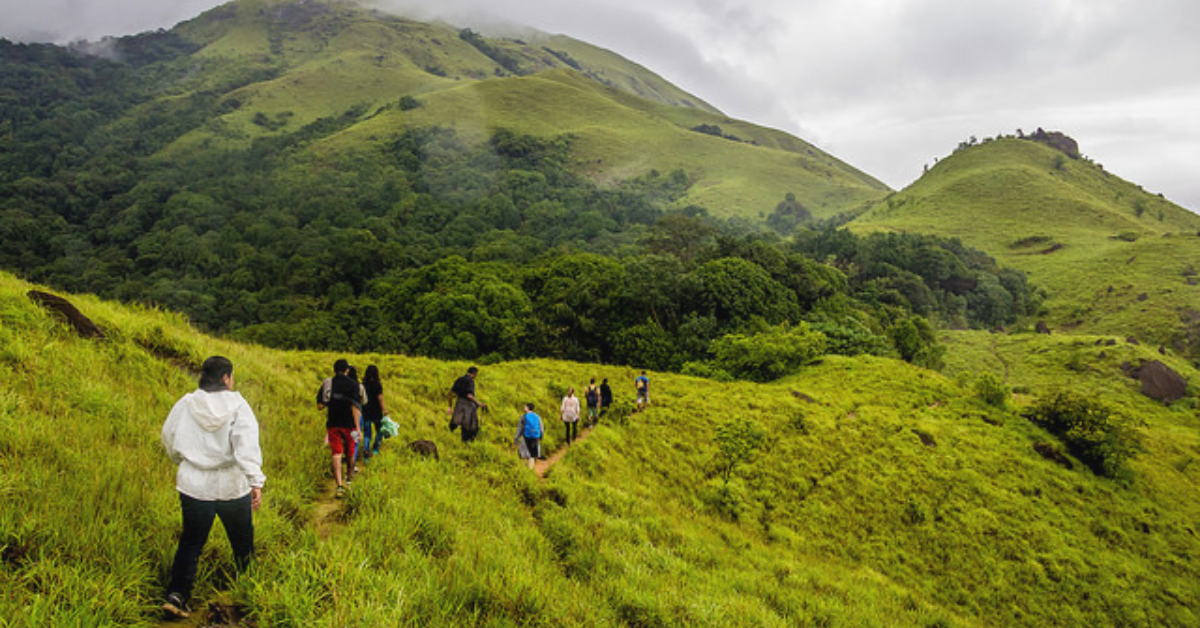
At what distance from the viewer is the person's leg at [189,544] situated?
3.44 meters

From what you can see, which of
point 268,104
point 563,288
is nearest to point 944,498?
point 563,288

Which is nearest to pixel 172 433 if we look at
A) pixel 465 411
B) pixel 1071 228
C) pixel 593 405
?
pixel 465 411

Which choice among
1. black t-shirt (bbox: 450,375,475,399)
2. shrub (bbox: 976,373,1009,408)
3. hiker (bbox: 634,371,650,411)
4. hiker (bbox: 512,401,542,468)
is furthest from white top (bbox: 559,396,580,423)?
shrub (bbox: 976,373,1009,408)

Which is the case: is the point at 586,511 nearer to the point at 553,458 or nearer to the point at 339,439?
the point at 339,439

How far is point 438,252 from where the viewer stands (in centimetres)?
8056

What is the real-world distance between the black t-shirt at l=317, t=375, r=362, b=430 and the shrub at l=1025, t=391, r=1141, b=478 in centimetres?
2874

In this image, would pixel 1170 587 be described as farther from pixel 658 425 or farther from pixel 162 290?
pixel 162 290

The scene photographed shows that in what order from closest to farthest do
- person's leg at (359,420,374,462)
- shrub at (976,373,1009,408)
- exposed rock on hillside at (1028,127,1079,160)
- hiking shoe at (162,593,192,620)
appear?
1. hiking shoe at (162,593,192,620)
2. person's leg at (359,420,374,462)
3. shrub at (976,373,1009,408)
4. exposed rock on hillside at (1028,127,1079,160)

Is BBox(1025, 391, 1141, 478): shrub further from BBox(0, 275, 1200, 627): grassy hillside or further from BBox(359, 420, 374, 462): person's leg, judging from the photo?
BBox(359, 420, 374, 462): person's leg

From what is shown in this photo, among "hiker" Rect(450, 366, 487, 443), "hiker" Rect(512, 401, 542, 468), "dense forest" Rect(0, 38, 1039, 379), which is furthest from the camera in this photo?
"dense forest" Rect(0, 38, 1039, 379)

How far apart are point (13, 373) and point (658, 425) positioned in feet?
54.5

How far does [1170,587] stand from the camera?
16.0m

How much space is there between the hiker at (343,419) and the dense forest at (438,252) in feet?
90.5

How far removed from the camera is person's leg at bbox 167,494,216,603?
3.44 meters
